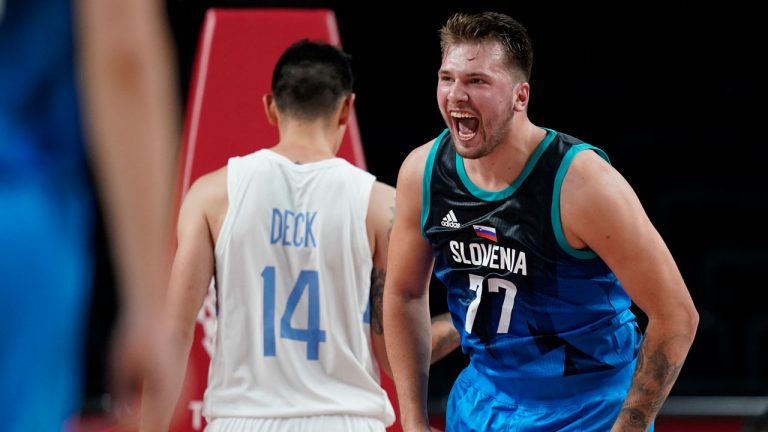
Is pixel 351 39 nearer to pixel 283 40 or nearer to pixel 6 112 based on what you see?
pixel 283 40

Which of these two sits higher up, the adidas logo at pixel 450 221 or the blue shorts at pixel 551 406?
the adidas logo at pixel 450 221

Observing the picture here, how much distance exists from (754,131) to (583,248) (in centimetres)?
577

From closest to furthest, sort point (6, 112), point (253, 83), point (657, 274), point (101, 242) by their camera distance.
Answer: point (6, 112) < point (657, 274) < point (253, 83) < point (101, 242)

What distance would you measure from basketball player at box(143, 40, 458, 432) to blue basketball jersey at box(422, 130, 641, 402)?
0.35 m

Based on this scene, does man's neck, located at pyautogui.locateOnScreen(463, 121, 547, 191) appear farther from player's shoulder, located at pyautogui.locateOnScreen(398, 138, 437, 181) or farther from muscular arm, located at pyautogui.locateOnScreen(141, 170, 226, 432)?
muscular arm, located at pyautogui.locateOnScreen(141, 170, 226, 432)

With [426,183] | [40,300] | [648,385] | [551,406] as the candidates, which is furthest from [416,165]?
[40,300]

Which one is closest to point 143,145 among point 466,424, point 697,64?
point 466,424

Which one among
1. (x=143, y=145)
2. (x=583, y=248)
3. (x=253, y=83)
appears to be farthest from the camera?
(x=253, y=83)

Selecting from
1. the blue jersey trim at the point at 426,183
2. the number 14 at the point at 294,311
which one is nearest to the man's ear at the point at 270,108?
the number 14 at the point at 294,311

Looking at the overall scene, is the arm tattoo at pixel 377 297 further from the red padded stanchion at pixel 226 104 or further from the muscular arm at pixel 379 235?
the red padded stanchion at pixel 226 104

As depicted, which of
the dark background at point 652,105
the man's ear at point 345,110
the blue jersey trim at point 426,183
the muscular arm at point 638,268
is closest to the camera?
the muscular arm at point 638,268

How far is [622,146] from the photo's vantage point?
7.93 metres

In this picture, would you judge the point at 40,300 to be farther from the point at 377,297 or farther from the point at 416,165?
the point at 377,297

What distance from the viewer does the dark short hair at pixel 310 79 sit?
11.6 ft
